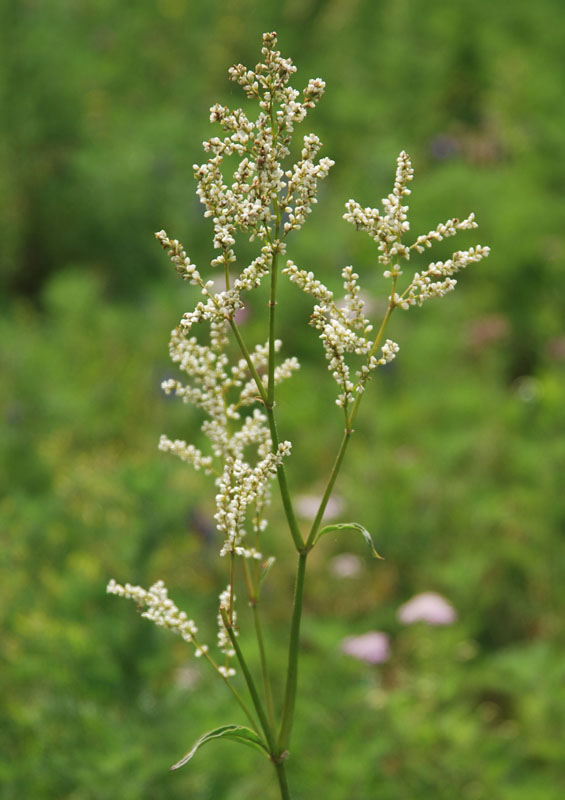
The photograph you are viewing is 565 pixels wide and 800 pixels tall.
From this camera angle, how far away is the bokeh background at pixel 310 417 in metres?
2.27

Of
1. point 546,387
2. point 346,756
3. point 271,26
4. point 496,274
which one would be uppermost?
point 271,26

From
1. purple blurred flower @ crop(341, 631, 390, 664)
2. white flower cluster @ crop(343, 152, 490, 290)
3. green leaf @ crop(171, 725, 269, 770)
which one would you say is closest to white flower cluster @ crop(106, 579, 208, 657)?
green leaf @ crop(171, 725, 269, 770)

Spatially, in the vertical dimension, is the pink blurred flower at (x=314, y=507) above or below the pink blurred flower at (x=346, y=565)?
above

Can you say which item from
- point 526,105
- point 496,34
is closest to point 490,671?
point 526,105

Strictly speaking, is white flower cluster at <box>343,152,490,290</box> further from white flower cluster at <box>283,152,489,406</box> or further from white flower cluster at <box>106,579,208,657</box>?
white flower cluster at <box>106,579,208,657</box>

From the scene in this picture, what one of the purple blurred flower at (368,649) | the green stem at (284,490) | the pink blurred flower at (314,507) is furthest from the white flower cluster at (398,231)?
the pink blurred flower at (314,507)

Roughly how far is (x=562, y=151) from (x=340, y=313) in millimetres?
4668

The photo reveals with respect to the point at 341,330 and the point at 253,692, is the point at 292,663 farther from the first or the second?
the point at 341,330

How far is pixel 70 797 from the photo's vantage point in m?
2.16

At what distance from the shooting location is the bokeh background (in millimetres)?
2271

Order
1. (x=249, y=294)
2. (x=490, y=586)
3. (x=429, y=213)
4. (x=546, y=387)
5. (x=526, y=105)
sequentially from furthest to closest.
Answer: (x=526, y=105) < (x=429, y=213) < (x=249, y=294) < (x=546, y=387) < (x=490, y=586)

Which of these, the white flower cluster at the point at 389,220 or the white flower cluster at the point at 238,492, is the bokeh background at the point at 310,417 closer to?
the white flower cluster at the point at 238,492

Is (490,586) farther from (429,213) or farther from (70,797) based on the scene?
(429,213)

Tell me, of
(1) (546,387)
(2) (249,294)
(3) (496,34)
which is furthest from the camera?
(3) (496,34)
